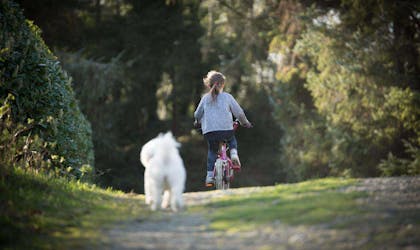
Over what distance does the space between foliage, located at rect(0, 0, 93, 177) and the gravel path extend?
10.00 ft

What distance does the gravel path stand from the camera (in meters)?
5.42

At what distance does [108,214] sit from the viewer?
6.93 metres

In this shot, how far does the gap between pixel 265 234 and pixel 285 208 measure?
3.14 feet

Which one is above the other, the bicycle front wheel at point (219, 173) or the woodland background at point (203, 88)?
the woodland background at point (203, 88)

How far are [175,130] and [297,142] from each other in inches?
389

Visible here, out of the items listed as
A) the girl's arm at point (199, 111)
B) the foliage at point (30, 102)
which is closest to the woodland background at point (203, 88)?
the foliage at point (30, 102)

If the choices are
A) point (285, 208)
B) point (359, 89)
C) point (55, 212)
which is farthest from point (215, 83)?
point (359, 89)

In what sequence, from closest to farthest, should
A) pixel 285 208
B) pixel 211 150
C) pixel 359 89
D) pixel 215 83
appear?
pixel 285 208
pixel 215 83
pixel 211 150
pixel 359 89

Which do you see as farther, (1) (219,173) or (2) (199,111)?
(2) (199,111)

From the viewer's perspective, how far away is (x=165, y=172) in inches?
267

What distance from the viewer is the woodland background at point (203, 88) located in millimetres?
10203

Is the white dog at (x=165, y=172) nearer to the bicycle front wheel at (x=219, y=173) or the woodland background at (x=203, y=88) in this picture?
the woodland background at (x=203, y=88)

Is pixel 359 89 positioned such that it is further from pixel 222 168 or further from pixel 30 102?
pixel 30 102

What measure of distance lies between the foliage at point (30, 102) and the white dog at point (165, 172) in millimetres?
2343
